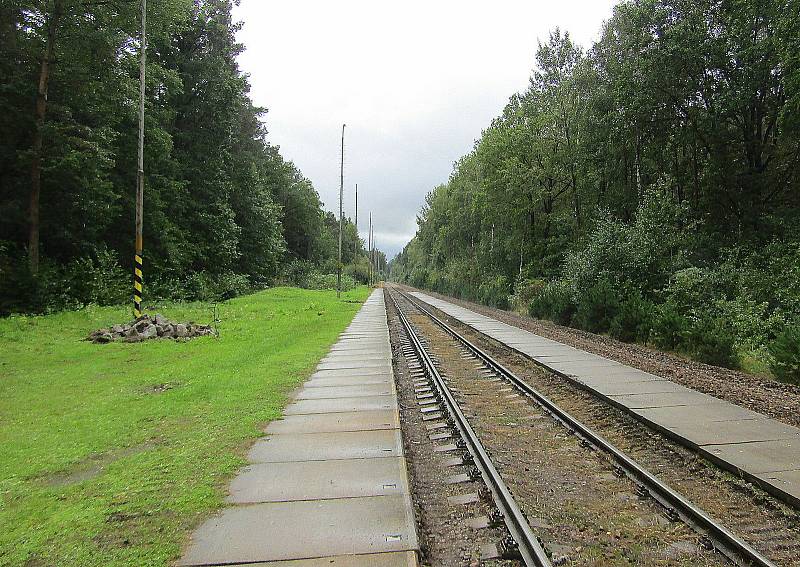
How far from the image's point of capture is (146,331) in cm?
1504

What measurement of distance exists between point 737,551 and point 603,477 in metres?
1.55

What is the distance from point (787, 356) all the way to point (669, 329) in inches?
179

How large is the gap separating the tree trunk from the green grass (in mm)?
7852

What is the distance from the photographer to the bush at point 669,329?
13578 millimetres

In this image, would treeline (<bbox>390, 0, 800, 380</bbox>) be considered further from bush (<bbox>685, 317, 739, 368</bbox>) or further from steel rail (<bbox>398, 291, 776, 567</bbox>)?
steel rail (<bbox>398, 291, 776, 567</bbox>)

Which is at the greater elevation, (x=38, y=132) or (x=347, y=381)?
(x=38, y=132)

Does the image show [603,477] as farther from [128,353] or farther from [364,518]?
[128,353]

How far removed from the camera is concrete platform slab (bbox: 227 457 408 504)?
14.7 ft

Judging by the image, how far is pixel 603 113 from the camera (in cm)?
2681

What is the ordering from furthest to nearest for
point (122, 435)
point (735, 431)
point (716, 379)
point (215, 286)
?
point (215, 286)
point (716, 379)
point (122, 435)
point (735, 431)

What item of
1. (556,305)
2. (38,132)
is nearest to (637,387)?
(556,305)

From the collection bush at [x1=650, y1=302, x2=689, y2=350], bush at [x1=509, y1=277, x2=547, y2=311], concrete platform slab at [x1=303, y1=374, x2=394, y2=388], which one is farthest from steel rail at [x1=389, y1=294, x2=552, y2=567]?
bush at [x1=509, y1=277, x2=547, y2=311]

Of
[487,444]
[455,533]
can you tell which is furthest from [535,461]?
[455,533]

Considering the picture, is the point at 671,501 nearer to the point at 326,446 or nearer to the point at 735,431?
the point at 735,431
